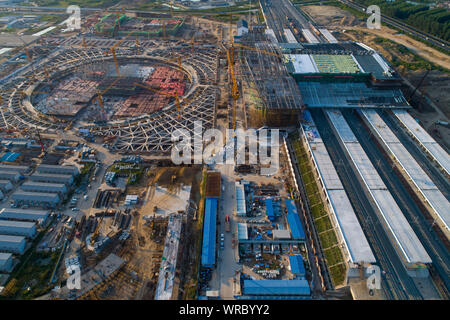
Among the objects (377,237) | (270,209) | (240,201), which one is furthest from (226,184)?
(377,237)

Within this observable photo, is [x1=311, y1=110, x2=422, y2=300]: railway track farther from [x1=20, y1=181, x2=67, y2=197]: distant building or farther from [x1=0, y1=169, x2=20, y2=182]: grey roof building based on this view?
[x1=0, y1=169, x2=20, y2=182]: grey roof building

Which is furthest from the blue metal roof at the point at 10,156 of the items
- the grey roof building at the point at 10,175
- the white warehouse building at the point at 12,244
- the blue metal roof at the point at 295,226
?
the blue metal roof at the point at 295,226

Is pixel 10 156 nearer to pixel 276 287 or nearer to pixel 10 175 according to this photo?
pixel 10 175

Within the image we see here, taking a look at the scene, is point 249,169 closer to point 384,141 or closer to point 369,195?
point 369,195

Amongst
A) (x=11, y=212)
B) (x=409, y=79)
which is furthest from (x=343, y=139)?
(x=11, y=212)

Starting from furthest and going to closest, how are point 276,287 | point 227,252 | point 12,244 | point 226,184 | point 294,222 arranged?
point 226,184
point 294,222
point 227,252
point 12,244
point 276,287

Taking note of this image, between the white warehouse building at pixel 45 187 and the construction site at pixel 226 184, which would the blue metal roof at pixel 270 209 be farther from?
the white warehouse building at pixel 45 187
